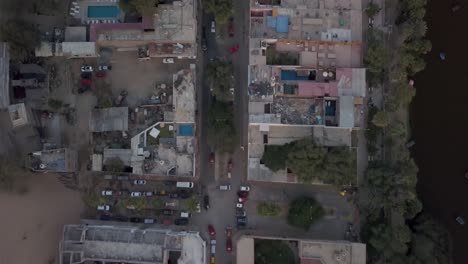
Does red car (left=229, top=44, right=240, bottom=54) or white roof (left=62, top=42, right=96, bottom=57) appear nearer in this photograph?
white roof (left=62, top=42, right=96, bottom=57)

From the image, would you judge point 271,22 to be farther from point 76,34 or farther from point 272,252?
point 272,252

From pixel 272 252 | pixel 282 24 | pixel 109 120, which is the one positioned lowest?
pixel 272 252

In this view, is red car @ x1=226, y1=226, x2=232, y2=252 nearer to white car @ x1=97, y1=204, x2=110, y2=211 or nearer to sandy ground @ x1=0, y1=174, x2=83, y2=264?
white car @ x1=97, y1=204, x2=110, y2=211

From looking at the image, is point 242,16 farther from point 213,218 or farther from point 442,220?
point 442,220

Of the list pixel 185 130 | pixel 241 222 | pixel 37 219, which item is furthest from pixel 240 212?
pixel 37 219

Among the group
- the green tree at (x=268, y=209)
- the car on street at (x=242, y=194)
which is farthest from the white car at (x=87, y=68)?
the green tree at (x=268, y=209)

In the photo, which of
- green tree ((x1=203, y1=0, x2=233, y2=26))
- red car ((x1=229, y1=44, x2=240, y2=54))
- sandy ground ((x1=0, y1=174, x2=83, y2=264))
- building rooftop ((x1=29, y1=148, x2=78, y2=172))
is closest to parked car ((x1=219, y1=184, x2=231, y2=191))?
red car ((x1=229, y1=44, x2=240, y2=54))
